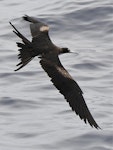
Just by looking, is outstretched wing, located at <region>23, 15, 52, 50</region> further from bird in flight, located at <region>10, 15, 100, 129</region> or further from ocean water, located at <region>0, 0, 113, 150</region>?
ocean water, located at <region>0, 0, 113, 150</region>

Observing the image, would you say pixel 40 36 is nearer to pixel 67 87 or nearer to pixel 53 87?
pixel 67 87

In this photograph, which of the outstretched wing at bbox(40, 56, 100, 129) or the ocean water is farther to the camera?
the ocean water

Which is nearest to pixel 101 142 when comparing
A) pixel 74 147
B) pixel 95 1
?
pixel 74 147

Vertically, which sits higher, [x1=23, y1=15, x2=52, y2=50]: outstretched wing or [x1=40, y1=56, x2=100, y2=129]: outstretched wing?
[x1=23, y1=15, x2=52, y2=50]: outstretched wing

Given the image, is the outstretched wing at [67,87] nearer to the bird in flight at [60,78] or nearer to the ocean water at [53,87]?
the bird in flight at [60,78]

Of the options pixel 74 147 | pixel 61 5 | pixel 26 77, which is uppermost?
pixel 61 5

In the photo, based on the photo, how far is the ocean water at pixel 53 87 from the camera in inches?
411

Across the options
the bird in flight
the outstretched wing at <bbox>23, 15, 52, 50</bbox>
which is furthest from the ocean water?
the bird in flight

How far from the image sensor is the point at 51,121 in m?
11.0

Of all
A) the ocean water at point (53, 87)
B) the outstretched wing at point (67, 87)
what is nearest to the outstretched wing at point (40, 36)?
the outstretched wing at point (67, 87)

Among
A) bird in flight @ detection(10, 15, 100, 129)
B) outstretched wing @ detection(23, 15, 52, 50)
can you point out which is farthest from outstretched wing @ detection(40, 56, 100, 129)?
outstretched wing @ detection(23, 15, 52, 50)

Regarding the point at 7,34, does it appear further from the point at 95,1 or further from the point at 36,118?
the point at 36,118

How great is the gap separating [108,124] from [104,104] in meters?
0.80

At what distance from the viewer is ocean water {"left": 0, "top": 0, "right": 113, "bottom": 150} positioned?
10.4m
